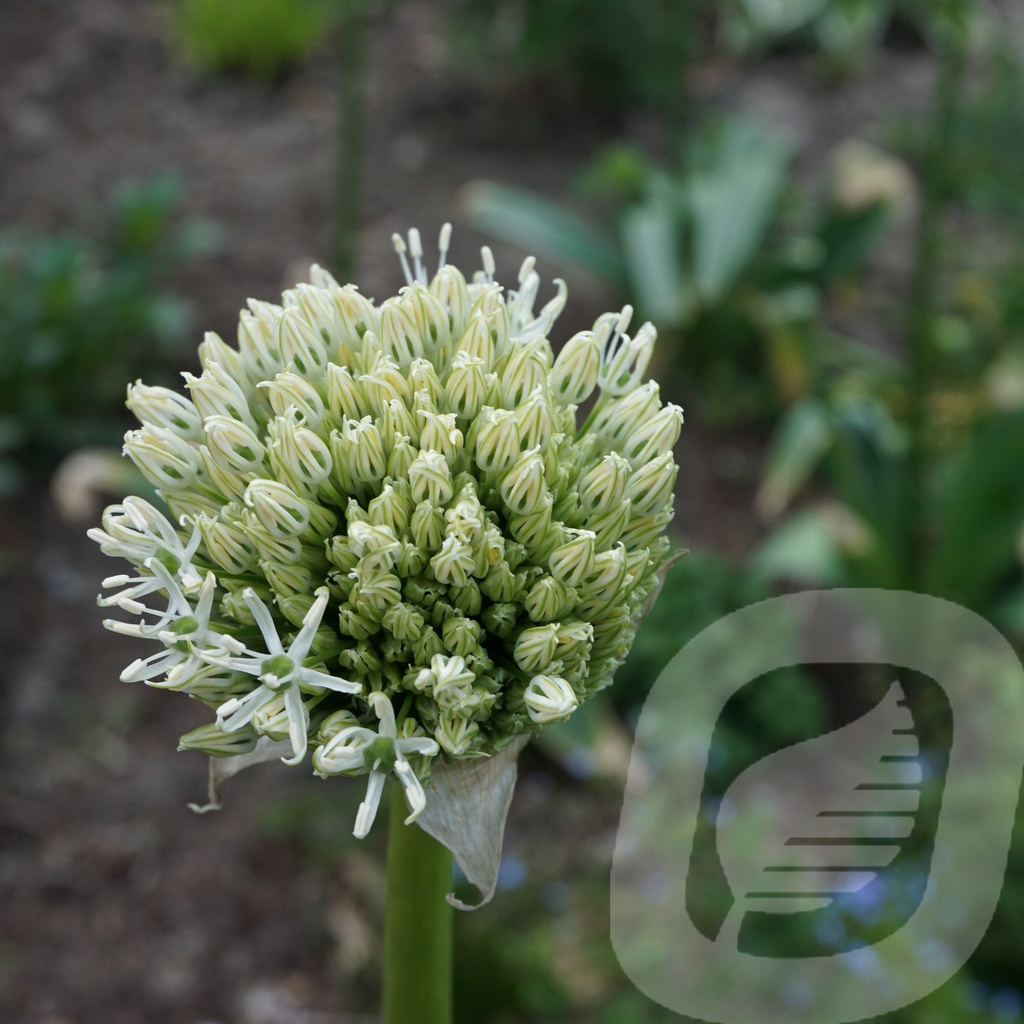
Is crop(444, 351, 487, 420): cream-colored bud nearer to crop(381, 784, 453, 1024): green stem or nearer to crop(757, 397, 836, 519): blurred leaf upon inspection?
crop(381, 784, 453, 1024): green stem

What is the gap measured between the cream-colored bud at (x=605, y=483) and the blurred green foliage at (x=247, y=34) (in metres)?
6.63

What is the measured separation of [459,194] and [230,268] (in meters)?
1.45

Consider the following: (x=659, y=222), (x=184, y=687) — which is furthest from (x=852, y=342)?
(x=184, y=687)

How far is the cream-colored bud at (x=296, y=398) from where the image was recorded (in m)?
1.11

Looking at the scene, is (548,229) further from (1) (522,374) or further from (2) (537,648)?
(2) (537,648)

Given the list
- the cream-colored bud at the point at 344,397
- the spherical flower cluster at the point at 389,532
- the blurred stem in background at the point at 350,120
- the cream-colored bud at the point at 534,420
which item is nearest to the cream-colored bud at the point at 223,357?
the spherical flower cluster at the point at 389,532

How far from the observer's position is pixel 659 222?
493 cm

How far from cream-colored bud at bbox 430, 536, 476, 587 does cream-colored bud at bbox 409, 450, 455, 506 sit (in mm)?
44

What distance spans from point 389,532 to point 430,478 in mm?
66

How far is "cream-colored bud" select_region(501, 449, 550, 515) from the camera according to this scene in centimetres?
107

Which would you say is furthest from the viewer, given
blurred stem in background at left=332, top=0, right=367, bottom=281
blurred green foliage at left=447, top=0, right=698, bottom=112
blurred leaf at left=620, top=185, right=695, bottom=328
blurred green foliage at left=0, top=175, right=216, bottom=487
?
blurred green foliage at left=447, top=0, right=698, bottom=112

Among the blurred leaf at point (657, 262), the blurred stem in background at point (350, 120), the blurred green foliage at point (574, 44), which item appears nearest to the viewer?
the blurred stem in background at point (350, 120)

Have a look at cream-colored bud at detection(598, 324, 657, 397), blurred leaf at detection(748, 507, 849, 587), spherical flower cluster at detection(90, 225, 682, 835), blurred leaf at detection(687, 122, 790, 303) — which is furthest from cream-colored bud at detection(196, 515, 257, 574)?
blurred leaf at detection(687, 122, 790, 303)

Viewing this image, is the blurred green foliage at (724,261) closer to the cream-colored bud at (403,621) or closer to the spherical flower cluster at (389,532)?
the spherical flower cluster at (389,532)
